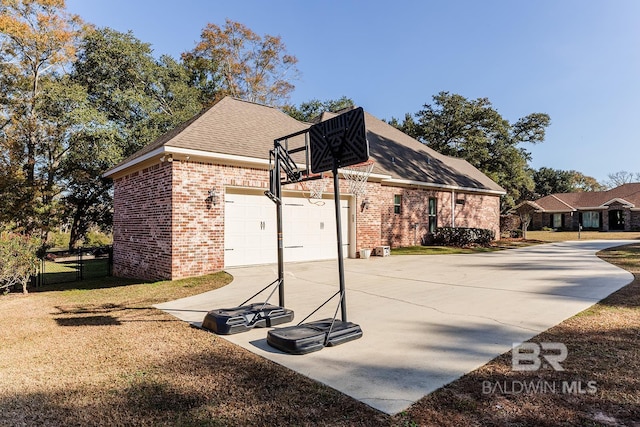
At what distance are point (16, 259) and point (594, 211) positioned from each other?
158ft

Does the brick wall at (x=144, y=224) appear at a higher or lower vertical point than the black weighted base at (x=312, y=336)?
higher

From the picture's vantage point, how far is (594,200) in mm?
38750

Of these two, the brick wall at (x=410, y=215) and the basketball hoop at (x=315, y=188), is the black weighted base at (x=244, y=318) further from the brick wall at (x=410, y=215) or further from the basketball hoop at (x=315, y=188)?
the brick wall at (x=410, y=215)

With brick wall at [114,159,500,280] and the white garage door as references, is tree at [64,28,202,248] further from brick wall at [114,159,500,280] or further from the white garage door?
the white garage door

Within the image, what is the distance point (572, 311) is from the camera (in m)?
5.41

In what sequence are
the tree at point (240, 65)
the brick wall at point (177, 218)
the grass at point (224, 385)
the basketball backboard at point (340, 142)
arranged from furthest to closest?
1. the tree at point (240, 65)
2. the brick wall at point (177, 218)
3. the basketball backboard at point (340, 142)
4. the grass at point (224, 385)

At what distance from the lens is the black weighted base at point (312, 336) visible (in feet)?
12.9

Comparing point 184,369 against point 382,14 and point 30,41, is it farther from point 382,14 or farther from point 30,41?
point 30,41

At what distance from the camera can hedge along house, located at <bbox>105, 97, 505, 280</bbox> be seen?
9.22 m

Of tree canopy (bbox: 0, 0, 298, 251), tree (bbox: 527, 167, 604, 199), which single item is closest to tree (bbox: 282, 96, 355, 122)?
tree canopy (bbox: 0, 0, 298, 251)

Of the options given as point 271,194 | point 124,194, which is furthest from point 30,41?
point 271,194

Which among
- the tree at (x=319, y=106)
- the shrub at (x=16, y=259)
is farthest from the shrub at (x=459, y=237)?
the tree at (x=319, y=106)

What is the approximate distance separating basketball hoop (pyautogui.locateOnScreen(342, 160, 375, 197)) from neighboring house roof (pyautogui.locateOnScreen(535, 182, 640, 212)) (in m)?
34.1

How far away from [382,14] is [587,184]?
215ft
